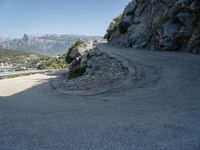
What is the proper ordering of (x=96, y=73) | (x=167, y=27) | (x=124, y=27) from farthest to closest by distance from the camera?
(x=124, y=27), (x=167, y=27), (x=96, y=73)

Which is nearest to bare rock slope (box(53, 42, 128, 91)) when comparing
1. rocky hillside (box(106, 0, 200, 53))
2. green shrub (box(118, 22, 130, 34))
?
rocky hillside (box(106, 0, 200, 53))

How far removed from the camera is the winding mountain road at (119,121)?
665 cm

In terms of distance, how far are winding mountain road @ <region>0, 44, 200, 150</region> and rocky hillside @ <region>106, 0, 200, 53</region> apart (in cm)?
Answer: 1304

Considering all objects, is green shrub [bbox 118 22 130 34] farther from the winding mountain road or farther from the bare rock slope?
the winding mountain road

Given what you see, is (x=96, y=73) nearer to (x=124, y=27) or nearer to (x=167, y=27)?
(x=167, y=27)

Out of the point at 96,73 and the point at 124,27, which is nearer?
the point at 96,73

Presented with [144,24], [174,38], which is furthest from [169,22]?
[144,24]

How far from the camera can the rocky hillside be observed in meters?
27.1

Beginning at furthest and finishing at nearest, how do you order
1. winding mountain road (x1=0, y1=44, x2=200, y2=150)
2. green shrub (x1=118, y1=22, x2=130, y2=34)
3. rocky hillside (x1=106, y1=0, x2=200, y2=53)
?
green shrub (x1=118, y1=22, x2=130, y2=34) < rocky hillside (x1=106, y1=0, x2=200, y2=53) < winding mountain road (x1=0, y1=44, x2=200, y2=150)

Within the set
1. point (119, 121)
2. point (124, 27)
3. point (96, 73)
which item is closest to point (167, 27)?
point (96, 73)

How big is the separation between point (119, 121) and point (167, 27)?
22.3m

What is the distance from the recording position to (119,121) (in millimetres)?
8633

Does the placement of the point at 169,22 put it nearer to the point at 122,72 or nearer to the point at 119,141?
the point at 122,72

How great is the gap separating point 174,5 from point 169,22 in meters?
3.19
